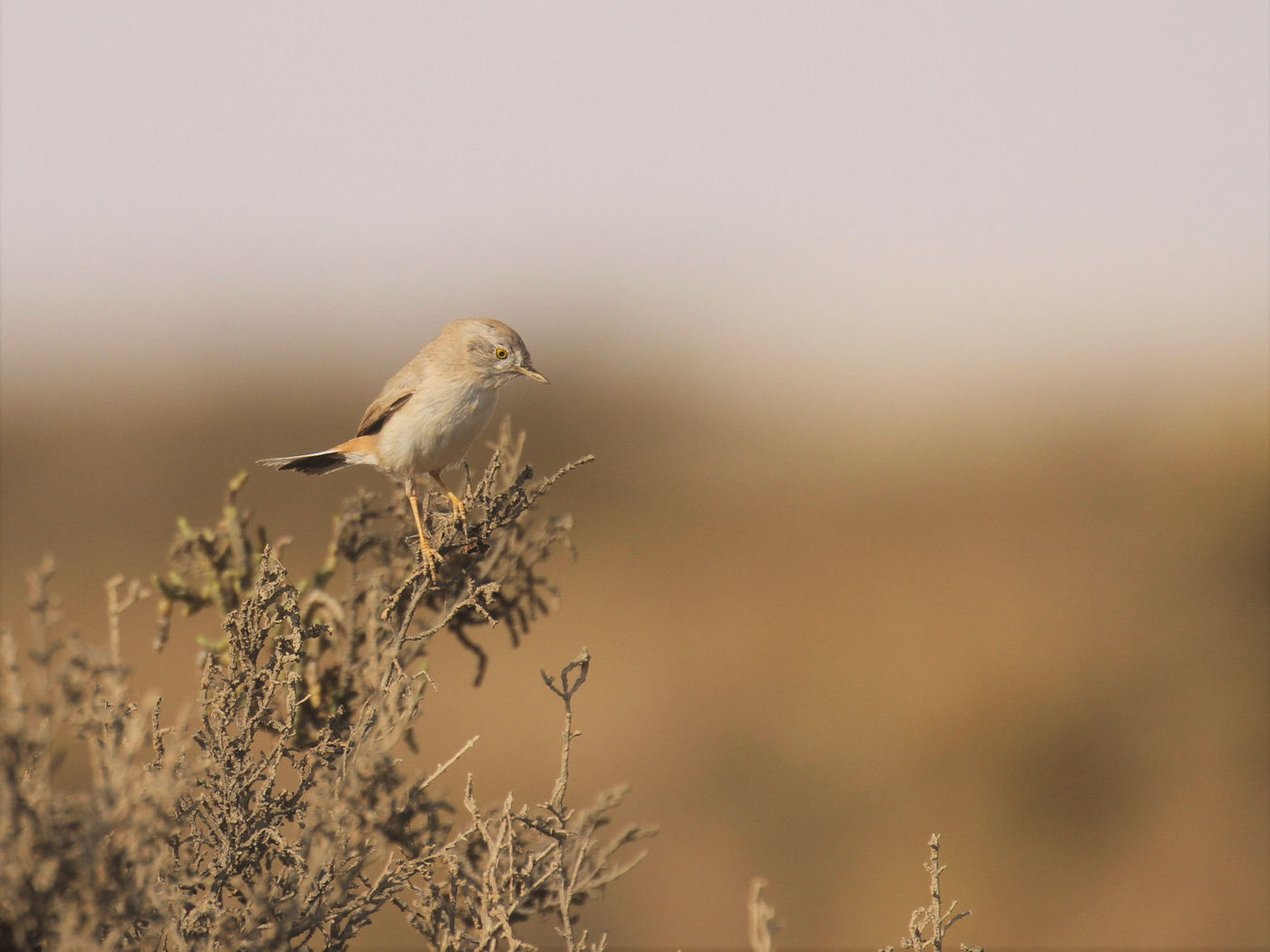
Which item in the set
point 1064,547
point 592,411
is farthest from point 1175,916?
point 592,411

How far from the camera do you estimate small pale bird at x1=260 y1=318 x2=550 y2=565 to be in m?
4.24

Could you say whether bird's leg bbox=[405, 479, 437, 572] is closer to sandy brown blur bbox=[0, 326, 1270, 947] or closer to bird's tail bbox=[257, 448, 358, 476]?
bird's tail bbox=[257, 448, 358, 476]

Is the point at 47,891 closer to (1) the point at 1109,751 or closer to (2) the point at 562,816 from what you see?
(2) the point at 562,816

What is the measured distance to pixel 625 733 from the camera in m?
14.9

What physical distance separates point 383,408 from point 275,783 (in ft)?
6.51

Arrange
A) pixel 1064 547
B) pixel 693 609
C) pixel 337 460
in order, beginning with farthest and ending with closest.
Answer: pixel 693 609
pixel 1064 547
pixel 337 460

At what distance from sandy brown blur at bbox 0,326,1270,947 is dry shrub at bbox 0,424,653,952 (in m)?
7.85

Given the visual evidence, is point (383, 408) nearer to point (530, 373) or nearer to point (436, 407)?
point (436, 407)

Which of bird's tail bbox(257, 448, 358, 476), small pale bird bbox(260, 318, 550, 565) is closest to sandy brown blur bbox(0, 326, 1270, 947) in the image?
bird's tail bbox(257, 448, 358, 476)

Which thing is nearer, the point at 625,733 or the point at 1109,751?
the point at 1109,751

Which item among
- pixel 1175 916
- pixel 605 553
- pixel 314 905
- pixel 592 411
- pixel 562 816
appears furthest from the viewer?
pixel 592 411

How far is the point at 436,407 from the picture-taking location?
430cm

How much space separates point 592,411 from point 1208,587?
49.3 ft

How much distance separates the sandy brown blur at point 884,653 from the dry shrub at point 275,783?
7855 mm
